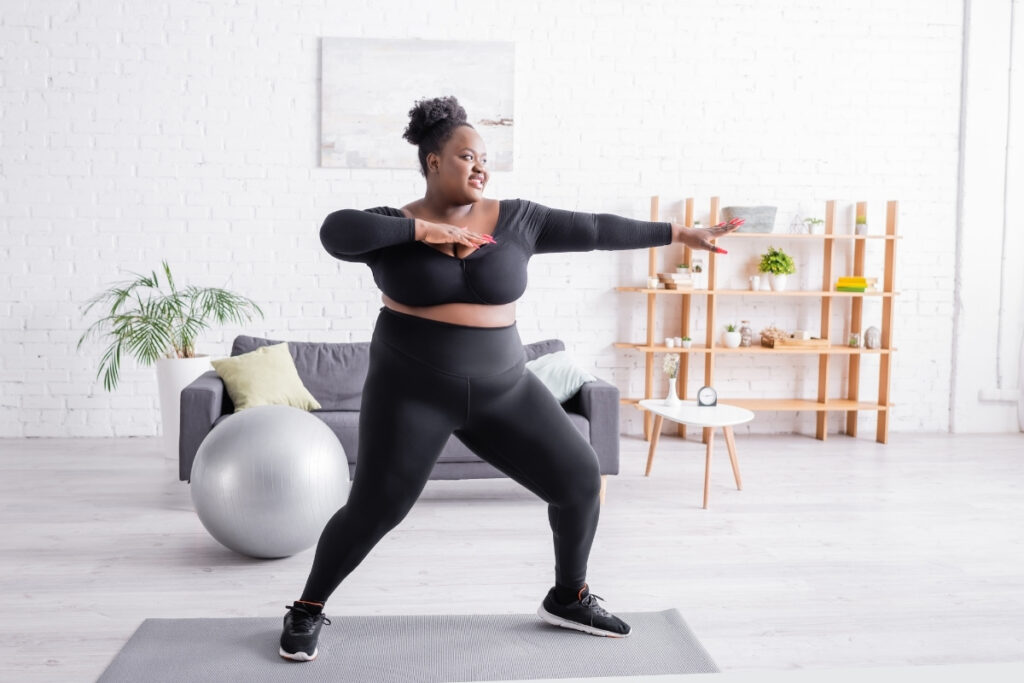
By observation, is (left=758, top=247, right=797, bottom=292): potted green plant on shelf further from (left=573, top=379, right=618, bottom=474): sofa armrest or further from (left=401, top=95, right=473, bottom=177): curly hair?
(left=401, top=95, right=473, bottom=177): curly hair

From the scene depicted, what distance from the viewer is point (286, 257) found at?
560 cm

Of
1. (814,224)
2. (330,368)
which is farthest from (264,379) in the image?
(814,224)

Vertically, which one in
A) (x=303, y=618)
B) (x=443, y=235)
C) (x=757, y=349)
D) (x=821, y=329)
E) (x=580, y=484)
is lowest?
(x=303, y=618)

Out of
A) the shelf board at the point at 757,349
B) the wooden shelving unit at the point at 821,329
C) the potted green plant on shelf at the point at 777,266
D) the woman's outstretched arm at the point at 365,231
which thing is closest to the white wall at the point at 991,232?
the wooden shelving unit at the point at 821,329

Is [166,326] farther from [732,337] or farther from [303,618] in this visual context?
[732,337]

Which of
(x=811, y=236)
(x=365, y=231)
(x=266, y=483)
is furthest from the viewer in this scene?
(x=811, y=236)

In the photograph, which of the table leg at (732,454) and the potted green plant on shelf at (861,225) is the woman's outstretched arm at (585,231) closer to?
the table leg at (732,454)

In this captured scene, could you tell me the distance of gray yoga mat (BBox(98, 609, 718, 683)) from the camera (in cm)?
228

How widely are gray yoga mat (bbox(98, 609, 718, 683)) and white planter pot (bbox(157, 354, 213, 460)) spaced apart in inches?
100

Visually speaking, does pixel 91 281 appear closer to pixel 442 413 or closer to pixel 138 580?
pixel 138 580

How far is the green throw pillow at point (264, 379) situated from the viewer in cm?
421

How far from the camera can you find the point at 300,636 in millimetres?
2348

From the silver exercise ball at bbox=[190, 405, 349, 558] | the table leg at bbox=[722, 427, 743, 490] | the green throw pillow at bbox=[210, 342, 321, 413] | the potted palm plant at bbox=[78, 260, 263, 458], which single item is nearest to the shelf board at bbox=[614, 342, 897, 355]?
the table leg at bbox=[722, 427, 743, 490]

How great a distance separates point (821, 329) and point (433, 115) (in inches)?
177
